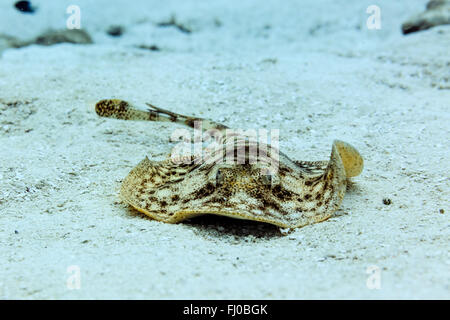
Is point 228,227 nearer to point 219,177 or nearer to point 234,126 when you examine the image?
point 219,177

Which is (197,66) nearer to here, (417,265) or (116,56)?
(116,56)

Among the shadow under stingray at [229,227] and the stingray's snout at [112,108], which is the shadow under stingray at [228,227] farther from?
the stingray's snout at [112,108]

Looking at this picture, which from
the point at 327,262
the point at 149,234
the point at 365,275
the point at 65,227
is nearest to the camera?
the point at 365,275

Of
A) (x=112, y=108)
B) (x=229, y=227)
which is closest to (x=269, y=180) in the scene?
(x=229, y=227)

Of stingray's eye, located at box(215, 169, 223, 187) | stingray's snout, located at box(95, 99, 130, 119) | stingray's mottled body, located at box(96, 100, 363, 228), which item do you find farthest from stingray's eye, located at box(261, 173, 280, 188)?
stingray's snout, located at box(95, 99, 130, 119)

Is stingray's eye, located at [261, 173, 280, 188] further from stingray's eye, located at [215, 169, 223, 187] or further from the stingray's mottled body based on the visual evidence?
stingray's eye, located at [215, 169, 223, 187]

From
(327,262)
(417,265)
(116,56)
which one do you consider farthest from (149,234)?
(116,56)

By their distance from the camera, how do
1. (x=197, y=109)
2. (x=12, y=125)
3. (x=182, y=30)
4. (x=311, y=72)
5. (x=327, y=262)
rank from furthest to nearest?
(x=182, y=30), (x=311, y=72), (x=197, y=109), (x=12, y=125), (x=327, y=262)
